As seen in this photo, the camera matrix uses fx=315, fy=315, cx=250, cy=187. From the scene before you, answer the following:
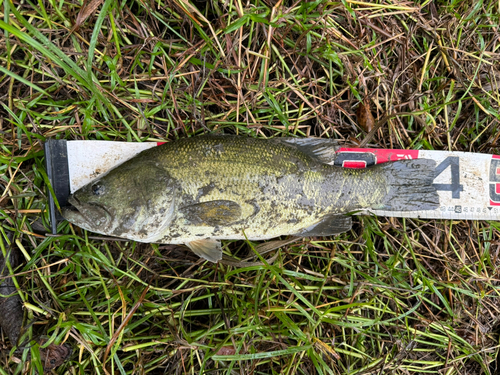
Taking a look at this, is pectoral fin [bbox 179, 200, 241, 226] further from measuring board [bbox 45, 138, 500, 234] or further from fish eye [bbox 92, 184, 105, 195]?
measuring board [bbox 45, 138, 500, 234]

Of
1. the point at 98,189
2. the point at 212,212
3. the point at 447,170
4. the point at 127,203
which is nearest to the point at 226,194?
the point at 212,212

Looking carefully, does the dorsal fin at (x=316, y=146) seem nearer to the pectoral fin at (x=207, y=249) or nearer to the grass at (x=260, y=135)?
the grass at (x=260, y=135)

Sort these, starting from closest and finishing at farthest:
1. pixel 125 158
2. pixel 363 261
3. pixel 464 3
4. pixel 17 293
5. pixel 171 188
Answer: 1. pixel 171 188
2. pixel 17 293
3. pixel 125 158
4. pixel 363 261
5. pixel 464 3

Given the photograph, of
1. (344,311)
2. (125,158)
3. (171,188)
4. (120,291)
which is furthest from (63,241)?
(344,311)

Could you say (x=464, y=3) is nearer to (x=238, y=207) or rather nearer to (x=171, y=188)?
(x=238, y=207)

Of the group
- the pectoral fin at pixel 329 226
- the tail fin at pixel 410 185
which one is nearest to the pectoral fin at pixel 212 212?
the pectoral fin at pixel 329 226

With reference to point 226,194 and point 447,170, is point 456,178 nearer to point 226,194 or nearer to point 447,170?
point 447,170

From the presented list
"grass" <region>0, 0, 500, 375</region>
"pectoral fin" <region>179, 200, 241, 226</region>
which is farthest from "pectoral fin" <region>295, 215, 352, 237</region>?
"pectoral fin" <region>179, 200, 241, 226</region>
